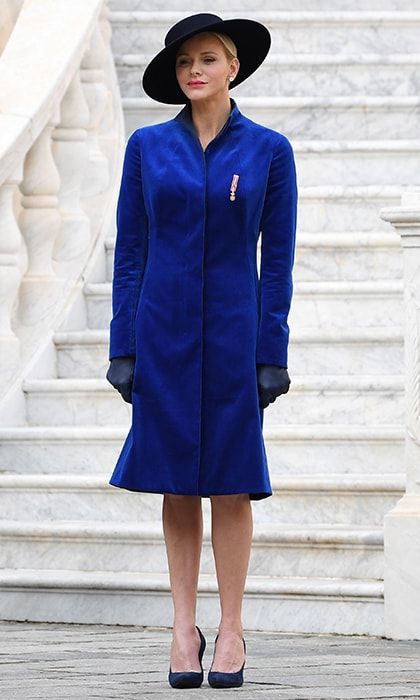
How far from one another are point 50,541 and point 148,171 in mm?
1901

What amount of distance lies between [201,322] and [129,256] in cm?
23

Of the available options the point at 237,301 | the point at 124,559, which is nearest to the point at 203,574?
the point at 124,559

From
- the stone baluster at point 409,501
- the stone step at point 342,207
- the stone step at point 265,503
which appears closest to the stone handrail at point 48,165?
the stone step at point 265,503

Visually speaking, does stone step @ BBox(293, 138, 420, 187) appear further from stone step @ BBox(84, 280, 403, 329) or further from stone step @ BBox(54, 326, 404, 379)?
stone step @ BBox(54, 326, 404, 379)

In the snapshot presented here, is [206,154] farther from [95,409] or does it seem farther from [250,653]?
[95,409]

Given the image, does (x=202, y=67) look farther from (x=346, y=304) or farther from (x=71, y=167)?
(x=71, y=167)

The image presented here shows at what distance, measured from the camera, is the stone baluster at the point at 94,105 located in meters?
7.38

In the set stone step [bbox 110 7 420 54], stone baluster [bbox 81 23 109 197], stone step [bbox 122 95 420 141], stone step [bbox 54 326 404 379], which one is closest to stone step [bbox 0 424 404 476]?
stone step [bbox 54 326 404 379]

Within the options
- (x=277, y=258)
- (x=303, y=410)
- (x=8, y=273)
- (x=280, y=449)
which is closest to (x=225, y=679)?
(x=277, y=258)

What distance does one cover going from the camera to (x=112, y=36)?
840 cm

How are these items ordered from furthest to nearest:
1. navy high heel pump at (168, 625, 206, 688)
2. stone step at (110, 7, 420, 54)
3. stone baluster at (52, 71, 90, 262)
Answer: stone step at (110, 7, 420, 54) < stone baluster at (52, 71, 90, 262) < navy high heel pump at (168, 625, 206, 688)

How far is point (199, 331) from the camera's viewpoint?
166 inches

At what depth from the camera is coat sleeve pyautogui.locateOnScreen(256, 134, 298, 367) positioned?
13.9 feet

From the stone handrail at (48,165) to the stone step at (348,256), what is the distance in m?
0.83
